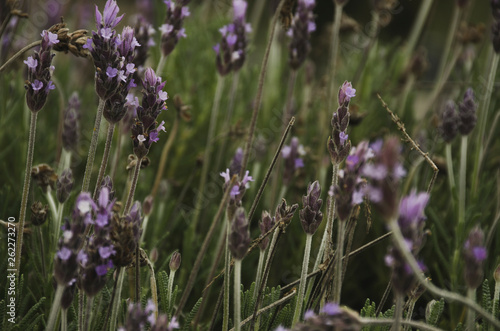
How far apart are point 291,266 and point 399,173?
116 cm

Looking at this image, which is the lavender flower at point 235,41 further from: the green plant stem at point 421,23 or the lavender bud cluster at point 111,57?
the green plant stem at point 421,23

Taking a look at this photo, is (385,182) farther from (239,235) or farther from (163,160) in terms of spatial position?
(163,160)

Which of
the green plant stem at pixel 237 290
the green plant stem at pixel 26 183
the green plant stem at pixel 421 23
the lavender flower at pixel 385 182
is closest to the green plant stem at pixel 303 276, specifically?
the green plant stem at pixel 237 290

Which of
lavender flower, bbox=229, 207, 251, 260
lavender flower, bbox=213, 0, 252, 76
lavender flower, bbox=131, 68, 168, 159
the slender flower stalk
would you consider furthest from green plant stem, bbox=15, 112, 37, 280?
lavender flower, bbox=213, 0, 252, 76

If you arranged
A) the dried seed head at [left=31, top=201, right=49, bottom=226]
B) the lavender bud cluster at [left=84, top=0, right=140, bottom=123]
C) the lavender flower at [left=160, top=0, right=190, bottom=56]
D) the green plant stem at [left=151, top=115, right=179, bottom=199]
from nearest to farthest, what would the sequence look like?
the lavender bud cluster at [left=84, top=0, right=140, bottom=123] → the dried seed head at [left=31, top=201, right=49, bottom=226] → the lavender flower at [left=160, top=0, right=190, bottom=56] → the green plant stem at [left=151, top=115, right=179, bottom=199]

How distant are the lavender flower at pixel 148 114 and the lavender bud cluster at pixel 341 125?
1.17ft

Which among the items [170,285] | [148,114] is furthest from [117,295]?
[148,114]

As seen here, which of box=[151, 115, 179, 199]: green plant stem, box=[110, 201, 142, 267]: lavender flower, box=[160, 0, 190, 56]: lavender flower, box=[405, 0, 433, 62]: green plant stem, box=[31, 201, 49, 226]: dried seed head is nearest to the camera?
box=[110, 201, 142, 267]: lavender flower

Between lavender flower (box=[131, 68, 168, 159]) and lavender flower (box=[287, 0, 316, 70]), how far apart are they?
787 millimetres

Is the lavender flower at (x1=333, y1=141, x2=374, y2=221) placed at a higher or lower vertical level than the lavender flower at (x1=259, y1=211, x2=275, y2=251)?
higher

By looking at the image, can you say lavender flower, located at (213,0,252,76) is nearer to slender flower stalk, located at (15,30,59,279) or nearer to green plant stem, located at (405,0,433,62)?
slender flower stalk, located at (15,30,59,279)

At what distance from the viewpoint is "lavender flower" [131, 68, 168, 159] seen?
115 centimetres

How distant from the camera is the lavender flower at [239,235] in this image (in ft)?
3.32

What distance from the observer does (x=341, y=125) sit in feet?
3.79
